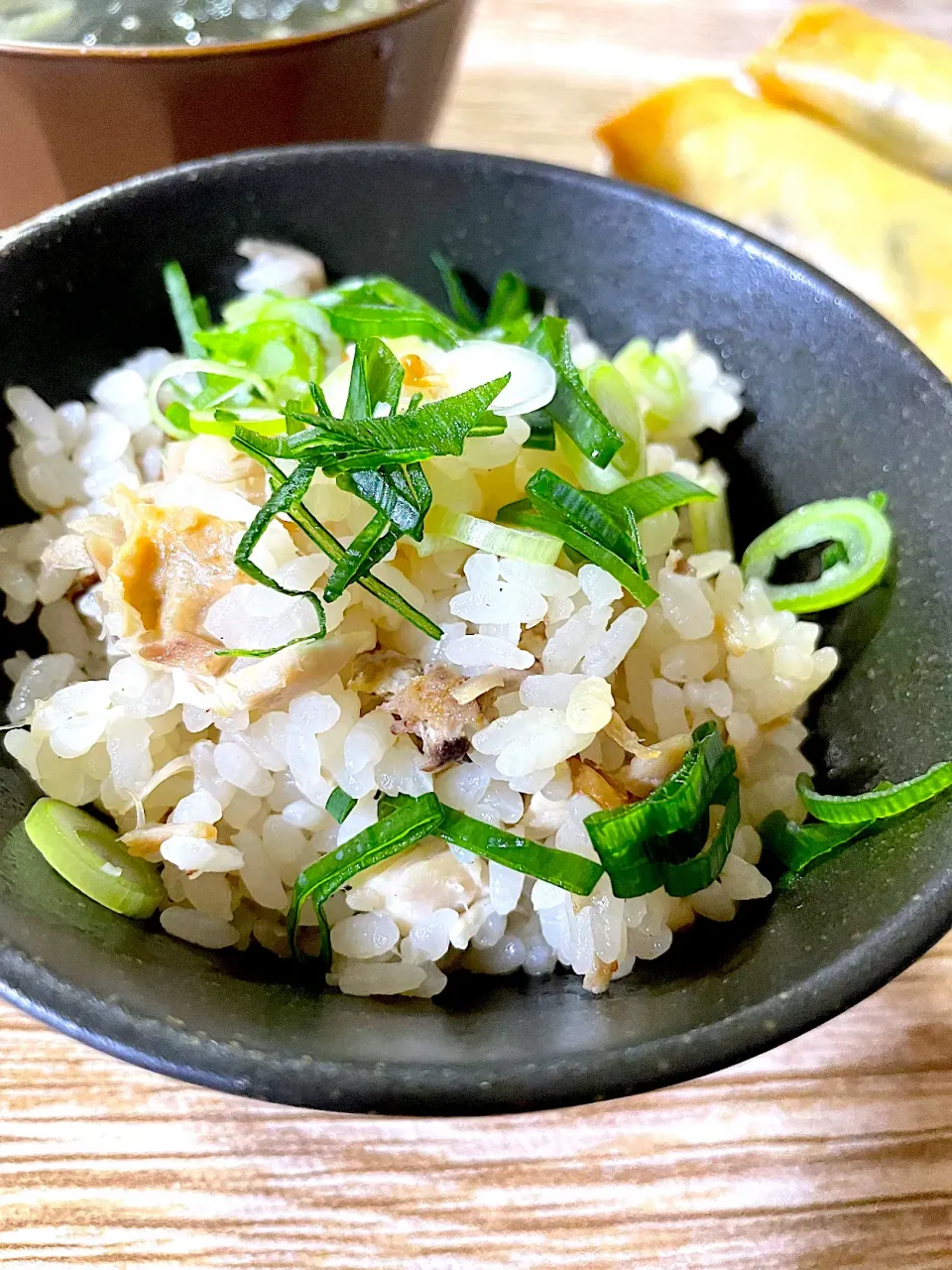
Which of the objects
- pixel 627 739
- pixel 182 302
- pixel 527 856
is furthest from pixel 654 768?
pixel 182 302

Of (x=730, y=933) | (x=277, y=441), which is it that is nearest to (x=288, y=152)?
(x=277, y=441)

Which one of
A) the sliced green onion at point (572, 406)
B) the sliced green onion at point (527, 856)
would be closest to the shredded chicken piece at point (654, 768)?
the sliced green onion at point (527, 856)

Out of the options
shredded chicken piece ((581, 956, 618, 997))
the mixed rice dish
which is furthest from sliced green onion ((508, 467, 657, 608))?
shredded chicken piece ((581, 956, 618, 997))

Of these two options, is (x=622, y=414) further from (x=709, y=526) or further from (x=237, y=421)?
(x=237, y=421)

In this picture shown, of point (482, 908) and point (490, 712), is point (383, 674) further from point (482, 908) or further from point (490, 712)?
point (482, 908)

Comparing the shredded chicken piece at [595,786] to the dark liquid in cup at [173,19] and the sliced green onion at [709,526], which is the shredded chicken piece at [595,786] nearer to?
the sliced green onion at [709,526]

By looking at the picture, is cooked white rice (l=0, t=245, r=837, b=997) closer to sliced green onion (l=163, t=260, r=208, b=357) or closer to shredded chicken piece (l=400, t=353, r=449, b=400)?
shredded chicken piece (l=400, t=353, r=449, b=400)
